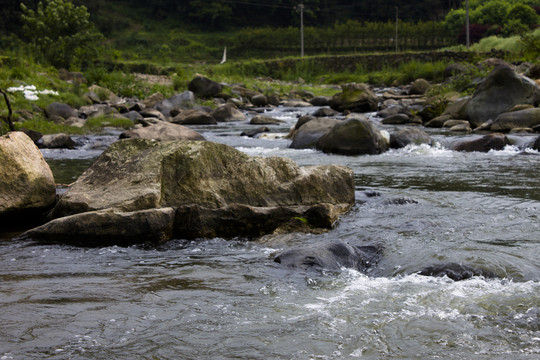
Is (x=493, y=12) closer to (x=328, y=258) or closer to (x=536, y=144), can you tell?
(x=536, y=144)

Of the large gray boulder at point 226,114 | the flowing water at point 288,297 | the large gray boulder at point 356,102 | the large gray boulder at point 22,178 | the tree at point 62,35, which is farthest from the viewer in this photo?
the tree at point 62,35

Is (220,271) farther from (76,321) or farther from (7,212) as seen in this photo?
(7,212)

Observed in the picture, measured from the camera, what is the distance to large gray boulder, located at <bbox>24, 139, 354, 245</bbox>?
16.7 feet

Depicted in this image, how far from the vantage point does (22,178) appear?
5.58 metres

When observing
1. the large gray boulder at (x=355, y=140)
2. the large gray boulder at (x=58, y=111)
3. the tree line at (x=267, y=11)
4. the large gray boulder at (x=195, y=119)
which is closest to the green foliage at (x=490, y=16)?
the tree line at (x=267, y=11)

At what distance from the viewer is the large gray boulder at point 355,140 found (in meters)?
10.7

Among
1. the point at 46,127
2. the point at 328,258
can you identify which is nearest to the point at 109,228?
the point at 328,258

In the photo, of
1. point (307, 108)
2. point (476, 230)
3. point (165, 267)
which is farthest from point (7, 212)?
point (307, 108)

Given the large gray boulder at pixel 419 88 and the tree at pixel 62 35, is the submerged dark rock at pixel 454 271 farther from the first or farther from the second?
the tree at pixel 62 35

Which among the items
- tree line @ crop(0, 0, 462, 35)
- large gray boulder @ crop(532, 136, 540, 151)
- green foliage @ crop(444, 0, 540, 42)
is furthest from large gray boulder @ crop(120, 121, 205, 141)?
tree line @ crop(0, 0, 462, 35)

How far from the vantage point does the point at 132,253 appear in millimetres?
4836

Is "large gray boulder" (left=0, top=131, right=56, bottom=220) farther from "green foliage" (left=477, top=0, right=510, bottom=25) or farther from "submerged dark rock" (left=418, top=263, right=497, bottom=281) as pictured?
"green foliage" (left=477, top=0, right=510, bottom=25)

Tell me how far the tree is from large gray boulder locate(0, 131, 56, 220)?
22.1 m

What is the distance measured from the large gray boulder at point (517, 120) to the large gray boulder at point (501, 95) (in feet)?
2.26
